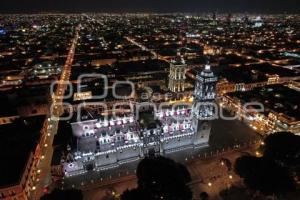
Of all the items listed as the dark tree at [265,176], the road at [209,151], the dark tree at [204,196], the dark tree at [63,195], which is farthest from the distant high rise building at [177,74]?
the dark tree at [63,195]

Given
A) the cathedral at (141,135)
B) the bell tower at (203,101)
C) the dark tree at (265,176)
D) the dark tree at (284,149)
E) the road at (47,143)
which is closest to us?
the dark tree at (265,176)

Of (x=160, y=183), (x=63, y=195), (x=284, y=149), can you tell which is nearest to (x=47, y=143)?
Answer: (x=63, y=195)

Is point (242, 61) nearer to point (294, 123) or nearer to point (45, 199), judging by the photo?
point (294, 123)

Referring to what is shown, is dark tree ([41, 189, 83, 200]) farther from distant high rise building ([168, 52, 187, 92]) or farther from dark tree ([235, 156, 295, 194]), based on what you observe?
distant high rise building ([168, 52, 187, 92])

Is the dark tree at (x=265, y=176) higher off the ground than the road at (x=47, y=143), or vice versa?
the dark tree at (x=265, y=176)

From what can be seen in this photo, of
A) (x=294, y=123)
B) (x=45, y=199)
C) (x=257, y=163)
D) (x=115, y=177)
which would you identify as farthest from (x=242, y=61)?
(x=45, y=199)

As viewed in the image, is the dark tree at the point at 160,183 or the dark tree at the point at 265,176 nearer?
the dark tree at the point at 160,183

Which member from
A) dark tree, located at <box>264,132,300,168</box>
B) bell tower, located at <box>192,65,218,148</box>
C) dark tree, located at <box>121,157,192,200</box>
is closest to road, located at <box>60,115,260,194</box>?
bell tower, located at <box>192,65,218,148</box>

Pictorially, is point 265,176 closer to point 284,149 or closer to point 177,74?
point 284,149

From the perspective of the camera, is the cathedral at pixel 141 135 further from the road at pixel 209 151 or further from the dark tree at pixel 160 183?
the dark tree at pixel 160 183
